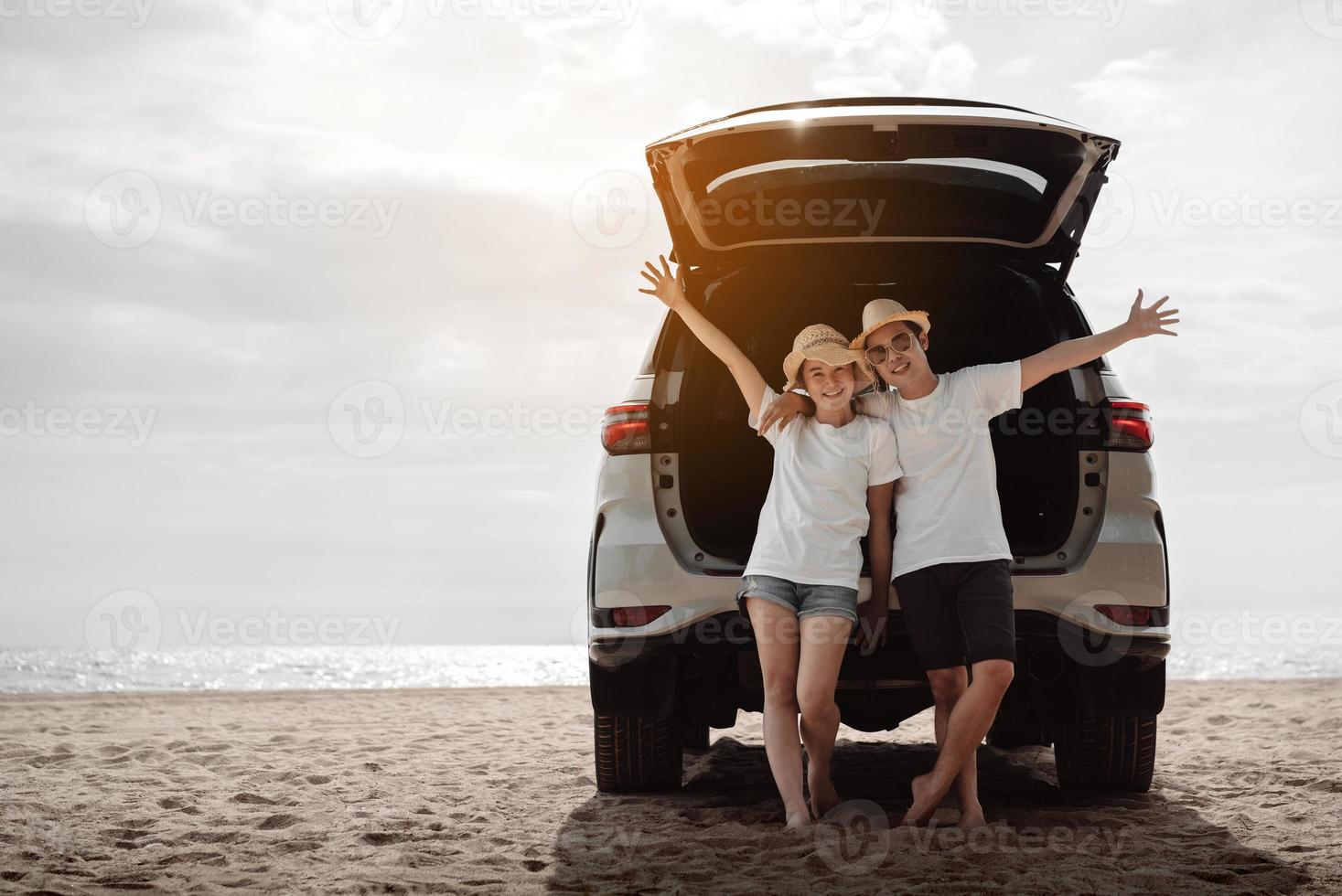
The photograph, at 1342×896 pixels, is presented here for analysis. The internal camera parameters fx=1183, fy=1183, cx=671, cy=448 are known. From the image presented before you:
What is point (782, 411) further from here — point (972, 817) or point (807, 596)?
point (972, 817)

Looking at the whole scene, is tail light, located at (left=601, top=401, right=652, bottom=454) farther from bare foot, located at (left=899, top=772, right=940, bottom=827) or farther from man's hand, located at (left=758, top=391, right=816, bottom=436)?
bare foot, located at (left=899, top=772, right=940, bottom=827)

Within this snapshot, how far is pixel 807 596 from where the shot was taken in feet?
13.1

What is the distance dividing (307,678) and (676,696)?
57.3 ft

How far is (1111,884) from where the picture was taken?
136 inches

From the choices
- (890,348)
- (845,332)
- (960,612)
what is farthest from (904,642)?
(845,332)

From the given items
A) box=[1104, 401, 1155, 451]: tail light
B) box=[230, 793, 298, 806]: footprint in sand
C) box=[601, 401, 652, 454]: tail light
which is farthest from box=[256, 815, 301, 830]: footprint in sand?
box=[1104, 401, 1155, 451]: tail light

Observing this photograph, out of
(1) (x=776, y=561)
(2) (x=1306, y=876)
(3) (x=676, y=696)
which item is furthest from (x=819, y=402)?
(2) (x=1306, y=876)

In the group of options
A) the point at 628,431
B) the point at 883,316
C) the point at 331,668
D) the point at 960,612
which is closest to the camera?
the point at 960,612

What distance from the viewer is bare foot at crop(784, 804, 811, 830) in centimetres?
404

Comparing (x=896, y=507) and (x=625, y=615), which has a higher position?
(x=896, y=507)

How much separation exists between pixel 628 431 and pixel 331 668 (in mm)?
20951

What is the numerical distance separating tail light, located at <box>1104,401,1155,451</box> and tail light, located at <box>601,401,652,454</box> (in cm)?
167

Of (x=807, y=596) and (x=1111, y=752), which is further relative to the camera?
(x=1111, y=752)

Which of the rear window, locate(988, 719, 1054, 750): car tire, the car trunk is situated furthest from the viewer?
locate(988, 719, 1054, 750): car tire
